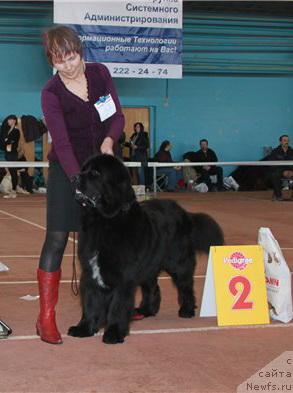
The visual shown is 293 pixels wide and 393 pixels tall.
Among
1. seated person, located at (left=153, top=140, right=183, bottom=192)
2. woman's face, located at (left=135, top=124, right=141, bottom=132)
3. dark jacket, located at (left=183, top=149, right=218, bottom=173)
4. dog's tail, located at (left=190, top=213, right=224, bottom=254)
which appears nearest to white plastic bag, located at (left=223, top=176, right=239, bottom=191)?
dark jacket, located at (left=183, top=149, right=218, bottom=173)

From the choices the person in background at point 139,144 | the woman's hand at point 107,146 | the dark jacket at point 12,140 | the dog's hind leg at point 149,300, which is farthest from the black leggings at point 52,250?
the person in background at point 139,144

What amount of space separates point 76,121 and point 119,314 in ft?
3.07

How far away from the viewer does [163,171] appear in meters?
15.1

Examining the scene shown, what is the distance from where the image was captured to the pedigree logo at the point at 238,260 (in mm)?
3500

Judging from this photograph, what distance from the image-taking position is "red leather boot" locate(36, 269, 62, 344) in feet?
10.1

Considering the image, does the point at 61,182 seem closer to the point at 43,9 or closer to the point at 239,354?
the point at 239,354

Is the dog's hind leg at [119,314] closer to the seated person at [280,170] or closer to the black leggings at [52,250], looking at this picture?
the black leggings at [52,250]

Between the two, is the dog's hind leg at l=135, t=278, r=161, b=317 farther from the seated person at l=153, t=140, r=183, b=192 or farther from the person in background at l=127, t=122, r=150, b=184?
the seated person at l=153, t=140, r=183, b=192

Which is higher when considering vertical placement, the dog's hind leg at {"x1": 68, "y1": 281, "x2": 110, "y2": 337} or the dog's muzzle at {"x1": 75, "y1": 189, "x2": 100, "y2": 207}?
the dog's muzzle at {"x1": 75, "y1": 189, "x2": 100, "y2": 207}

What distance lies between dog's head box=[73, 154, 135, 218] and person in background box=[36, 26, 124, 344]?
0.11m

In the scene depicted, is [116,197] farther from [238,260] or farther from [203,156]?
[203,156]

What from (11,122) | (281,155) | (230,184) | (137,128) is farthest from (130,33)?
(230,184)

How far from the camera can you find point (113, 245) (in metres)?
3.05

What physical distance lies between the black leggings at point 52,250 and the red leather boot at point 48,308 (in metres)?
0.03
